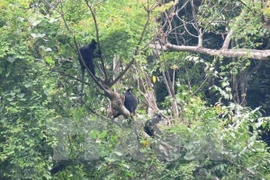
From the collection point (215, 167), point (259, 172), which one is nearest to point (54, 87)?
point (215, 167)

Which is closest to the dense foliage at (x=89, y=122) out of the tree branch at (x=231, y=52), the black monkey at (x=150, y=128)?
the black monkey at (x=150, y=128)

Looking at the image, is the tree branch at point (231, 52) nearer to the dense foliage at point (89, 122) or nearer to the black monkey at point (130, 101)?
the black monkey at point (130, 101)

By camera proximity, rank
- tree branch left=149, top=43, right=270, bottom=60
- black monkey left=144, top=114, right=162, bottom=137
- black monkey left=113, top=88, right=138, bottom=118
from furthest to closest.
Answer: black monkey left=113, top=88, right=138, bottom=118
tree branch left=149, top=43, right=270, bottom=60
black monkey left=144, top=114, right=162, bottom=137

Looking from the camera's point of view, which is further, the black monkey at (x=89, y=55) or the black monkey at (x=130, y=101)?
the black monkey at (x=130, y=101)

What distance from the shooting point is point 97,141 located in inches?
241

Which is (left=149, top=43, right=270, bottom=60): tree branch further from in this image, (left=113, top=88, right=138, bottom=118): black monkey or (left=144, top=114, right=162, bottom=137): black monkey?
(left=144, top=114, right=162, bottom=137): black monkey

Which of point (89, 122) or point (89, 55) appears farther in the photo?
point (89, 55)

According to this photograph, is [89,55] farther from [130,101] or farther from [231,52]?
[231,52]

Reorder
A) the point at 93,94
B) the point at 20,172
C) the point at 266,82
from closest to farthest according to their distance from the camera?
the point at 20,172 → the point at 93,94 → the point at 266,82

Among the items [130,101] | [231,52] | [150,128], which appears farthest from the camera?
[231,52]

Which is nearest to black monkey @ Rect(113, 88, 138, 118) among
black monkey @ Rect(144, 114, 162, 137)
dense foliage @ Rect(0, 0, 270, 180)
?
black monkey @ Rect(144, 114, 162, 137)

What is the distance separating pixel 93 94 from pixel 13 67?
1.15 meters

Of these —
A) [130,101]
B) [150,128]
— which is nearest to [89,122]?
[150,128]

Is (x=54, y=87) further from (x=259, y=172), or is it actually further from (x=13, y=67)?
(x=259, y=172)
